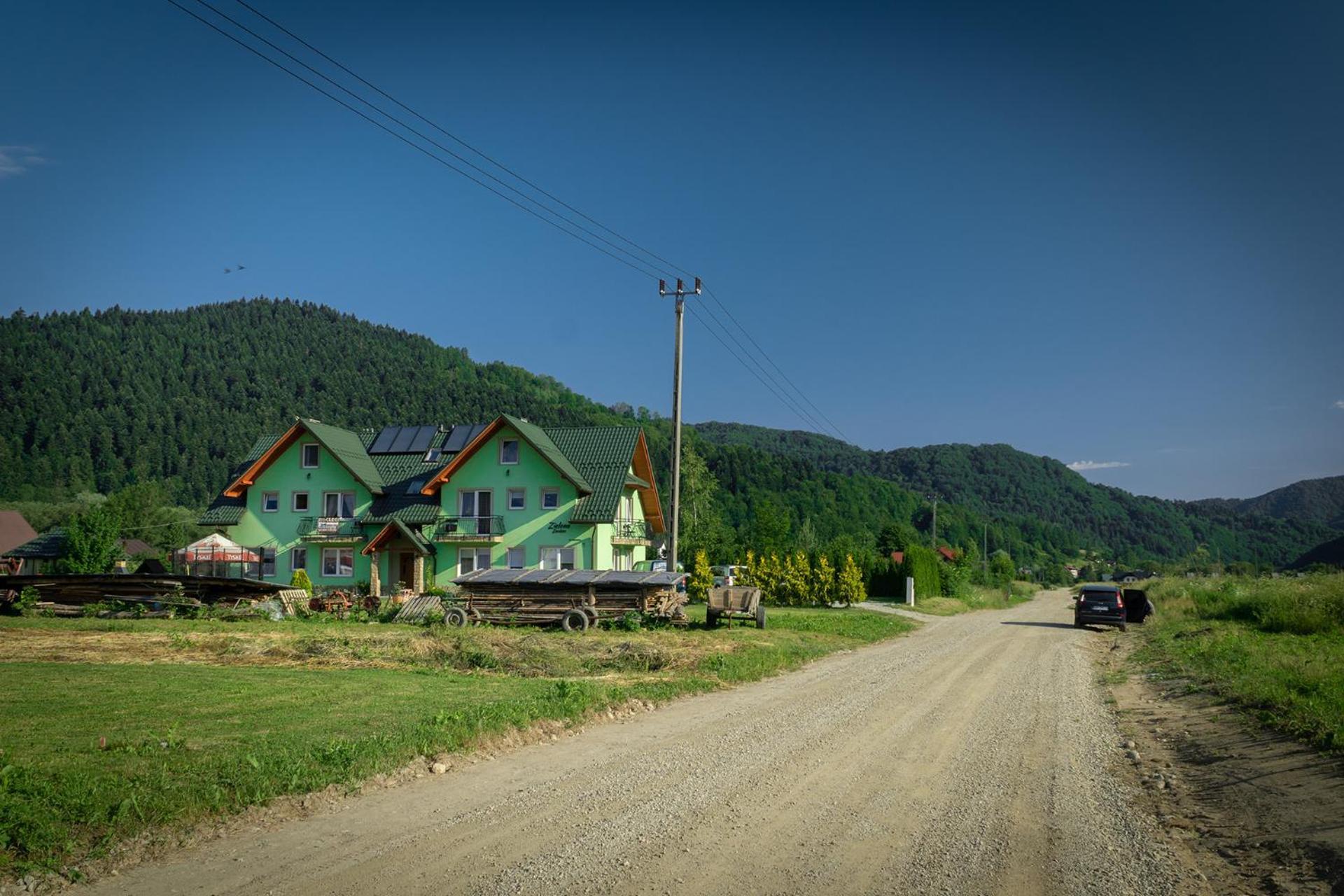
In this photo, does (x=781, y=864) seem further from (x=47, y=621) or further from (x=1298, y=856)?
A: (x=47, y=621)

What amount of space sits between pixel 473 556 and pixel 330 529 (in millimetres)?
7521

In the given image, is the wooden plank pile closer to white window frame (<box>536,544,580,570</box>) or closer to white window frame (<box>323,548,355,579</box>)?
white window frame (<box>323,548,355,579</box>)

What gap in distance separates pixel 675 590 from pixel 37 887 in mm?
23113

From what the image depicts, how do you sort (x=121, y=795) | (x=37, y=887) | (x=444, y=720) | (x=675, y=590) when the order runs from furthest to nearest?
(x=675, y=590) < (x=444, y=720) < (x=121, y=795) < (x=37, y=887)

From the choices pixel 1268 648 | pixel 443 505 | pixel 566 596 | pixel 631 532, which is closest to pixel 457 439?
pixel 443 505

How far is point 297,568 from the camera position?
4478 centimetres

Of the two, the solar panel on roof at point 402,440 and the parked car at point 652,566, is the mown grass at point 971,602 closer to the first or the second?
the parked car at point 652,566

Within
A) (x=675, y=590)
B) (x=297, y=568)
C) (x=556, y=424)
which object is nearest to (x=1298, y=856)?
(x=675, y=590)

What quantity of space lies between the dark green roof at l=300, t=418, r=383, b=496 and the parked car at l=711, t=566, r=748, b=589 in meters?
18.3

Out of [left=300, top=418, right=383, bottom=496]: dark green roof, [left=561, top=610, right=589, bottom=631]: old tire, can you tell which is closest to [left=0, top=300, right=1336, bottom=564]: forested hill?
[left=300, top=418, right=383, bottom=496]: dark green roof

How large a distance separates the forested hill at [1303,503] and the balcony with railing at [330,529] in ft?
325

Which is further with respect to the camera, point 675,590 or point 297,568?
point 297,568

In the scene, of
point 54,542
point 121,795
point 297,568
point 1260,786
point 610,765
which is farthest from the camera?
point 54,542

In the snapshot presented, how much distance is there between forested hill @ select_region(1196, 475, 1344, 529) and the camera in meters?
99.0
